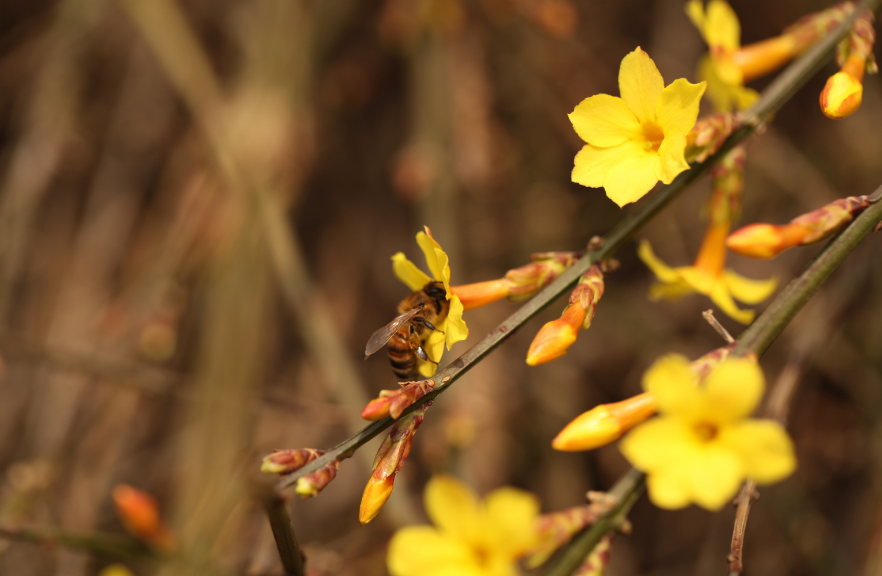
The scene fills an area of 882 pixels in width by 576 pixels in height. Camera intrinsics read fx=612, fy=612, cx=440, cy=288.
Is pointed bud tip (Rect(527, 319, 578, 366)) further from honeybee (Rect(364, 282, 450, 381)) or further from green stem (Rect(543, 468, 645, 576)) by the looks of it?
honeybee (Rect(364, 282, 450, 381))

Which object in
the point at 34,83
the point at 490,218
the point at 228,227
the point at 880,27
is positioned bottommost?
the point at 880,27

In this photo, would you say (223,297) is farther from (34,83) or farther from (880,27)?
(880,27)

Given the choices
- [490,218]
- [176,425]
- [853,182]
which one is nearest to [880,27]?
[853,182]

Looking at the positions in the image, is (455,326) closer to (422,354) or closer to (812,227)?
(422,354)

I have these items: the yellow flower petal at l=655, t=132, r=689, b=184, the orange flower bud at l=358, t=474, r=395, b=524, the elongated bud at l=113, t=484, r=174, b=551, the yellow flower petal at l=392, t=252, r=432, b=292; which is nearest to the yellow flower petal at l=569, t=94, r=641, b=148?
the yellow flower petal at l=655, t=132, r=689, b=184

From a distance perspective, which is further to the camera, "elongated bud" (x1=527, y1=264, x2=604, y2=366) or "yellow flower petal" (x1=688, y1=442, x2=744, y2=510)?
"elongated bud" (x1=527, y1=264, x2=604, y2=366)

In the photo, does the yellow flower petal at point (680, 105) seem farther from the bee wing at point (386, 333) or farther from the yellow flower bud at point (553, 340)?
the bee wing at point (386, 333)
